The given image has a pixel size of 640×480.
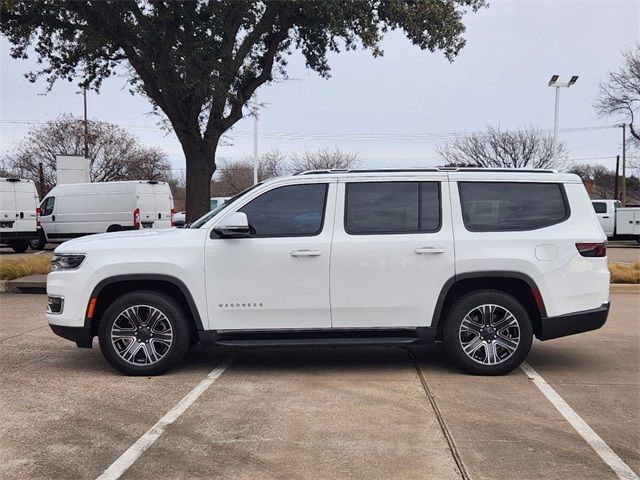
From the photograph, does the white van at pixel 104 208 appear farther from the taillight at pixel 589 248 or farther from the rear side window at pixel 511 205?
the taillight at pixel 589 248

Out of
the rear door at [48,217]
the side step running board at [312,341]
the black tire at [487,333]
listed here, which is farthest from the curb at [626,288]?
the rear door at [48,217]

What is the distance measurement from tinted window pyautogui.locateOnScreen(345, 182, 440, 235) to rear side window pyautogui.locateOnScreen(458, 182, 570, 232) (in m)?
0.33

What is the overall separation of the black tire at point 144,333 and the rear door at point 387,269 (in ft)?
4.88

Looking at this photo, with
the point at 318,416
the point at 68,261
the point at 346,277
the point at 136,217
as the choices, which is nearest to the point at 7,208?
the point at 136,217

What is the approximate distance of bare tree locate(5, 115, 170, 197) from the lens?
4081 cm

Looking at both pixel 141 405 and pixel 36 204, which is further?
pixel 36 204

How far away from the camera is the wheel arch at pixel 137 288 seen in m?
5.59

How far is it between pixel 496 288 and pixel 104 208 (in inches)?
680

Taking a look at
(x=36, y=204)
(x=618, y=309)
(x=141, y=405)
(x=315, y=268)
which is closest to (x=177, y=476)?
(x=141, y=405)

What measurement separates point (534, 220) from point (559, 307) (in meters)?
0.86

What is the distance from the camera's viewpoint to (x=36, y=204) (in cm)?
2070

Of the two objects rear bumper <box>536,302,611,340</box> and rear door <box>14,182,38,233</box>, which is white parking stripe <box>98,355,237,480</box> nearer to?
rear bumper <box>536,302,611,340</box>

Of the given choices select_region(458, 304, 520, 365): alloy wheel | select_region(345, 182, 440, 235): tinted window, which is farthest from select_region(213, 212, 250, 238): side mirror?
select_region(458, 304, 520, 365): alloy wheel

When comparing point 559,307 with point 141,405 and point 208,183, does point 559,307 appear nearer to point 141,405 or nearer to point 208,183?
point 141,405
